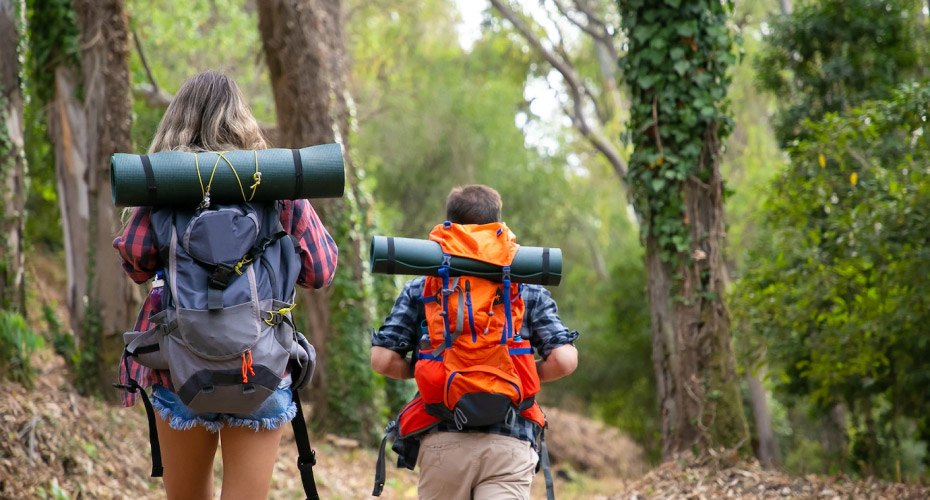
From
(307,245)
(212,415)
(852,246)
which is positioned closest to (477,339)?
(307,245)

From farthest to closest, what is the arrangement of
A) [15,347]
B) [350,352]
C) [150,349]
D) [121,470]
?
1. [350,352]
2. [121,470]
3. [15,347]
4. [150,349]

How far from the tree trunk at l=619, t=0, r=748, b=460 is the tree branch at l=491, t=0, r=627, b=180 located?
334 inches

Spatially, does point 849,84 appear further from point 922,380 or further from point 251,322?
point 251,322

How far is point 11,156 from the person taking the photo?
6.21 meters

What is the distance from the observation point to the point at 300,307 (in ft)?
32.7

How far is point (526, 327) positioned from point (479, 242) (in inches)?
17.2

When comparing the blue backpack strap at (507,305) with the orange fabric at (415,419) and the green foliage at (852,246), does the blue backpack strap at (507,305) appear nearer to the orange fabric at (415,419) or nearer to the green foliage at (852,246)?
the orange fabric at (415,419)

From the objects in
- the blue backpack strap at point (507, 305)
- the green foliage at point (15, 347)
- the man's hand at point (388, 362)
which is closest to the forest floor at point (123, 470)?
the green foliage at point (15, 347)

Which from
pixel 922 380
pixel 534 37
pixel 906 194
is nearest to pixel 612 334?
pixel 534 37

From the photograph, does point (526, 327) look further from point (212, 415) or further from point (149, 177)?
point (149, 177)

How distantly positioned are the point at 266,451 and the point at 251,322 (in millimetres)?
482

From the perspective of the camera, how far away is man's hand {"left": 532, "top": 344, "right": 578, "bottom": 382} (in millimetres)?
3275

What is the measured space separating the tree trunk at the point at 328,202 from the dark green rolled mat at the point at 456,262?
6115 millimetres

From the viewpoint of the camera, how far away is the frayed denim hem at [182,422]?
2.68m
